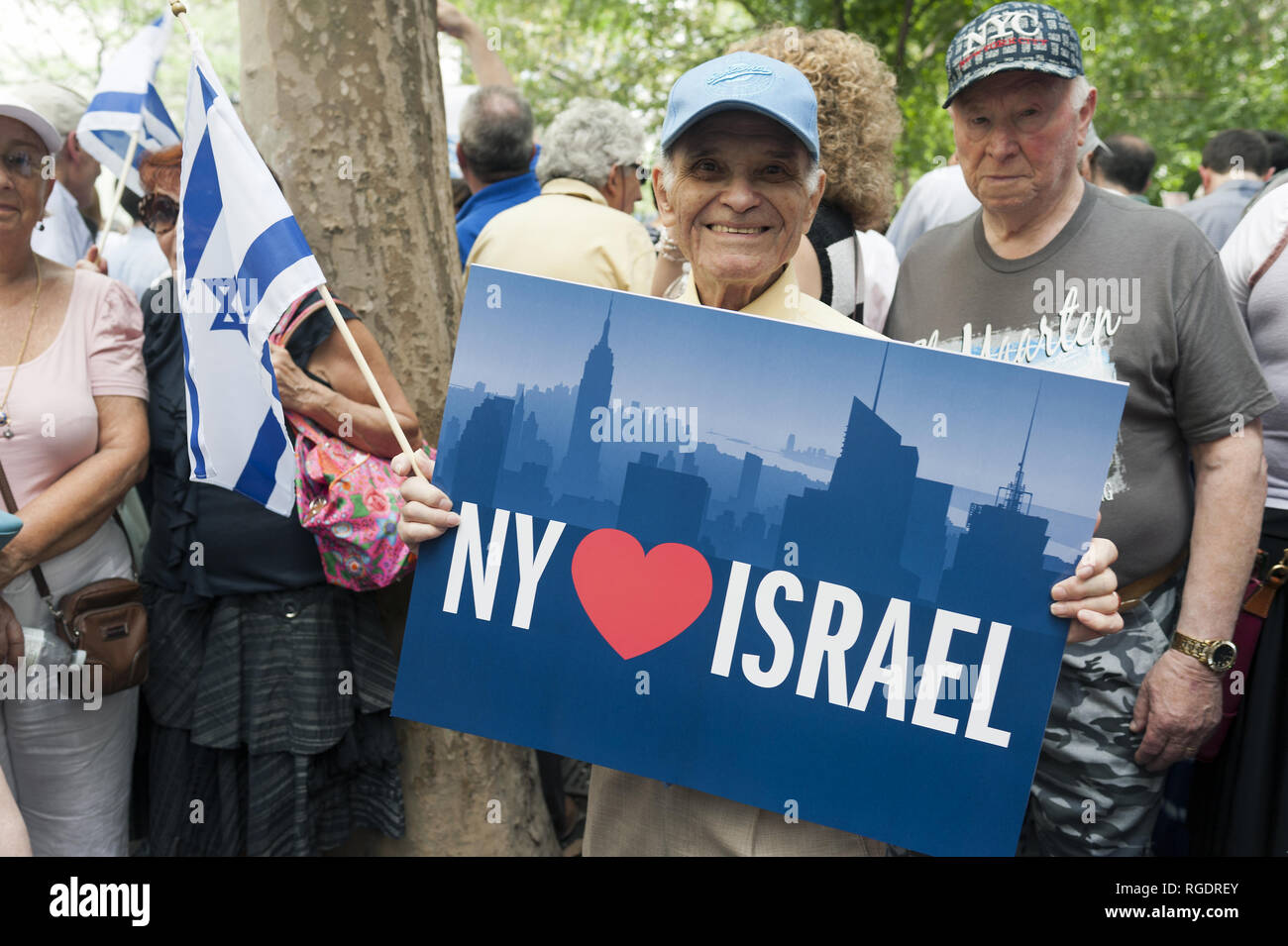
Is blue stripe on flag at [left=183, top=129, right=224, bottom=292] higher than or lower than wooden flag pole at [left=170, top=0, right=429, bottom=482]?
higher

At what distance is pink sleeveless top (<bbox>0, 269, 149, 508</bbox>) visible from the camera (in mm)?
2871

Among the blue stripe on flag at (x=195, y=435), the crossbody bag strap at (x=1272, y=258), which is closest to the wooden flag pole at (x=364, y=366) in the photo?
the blue stripe on flag at (x=195, y=435)

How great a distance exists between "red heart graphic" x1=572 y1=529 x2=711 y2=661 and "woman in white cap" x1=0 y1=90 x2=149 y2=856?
1761 millimetres

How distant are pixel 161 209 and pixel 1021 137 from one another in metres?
2.42

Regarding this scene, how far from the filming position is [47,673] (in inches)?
114

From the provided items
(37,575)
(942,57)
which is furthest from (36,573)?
(942,57)

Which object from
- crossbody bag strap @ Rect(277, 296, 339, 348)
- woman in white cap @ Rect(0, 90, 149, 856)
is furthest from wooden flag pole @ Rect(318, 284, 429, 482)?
woman in white cap @ Rect(0, 90, 149, 856)

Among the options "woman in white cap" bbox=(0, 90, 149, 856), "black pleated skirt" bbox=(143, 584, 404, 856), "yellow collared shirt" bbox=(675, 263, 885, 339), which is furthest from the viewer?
"black pleated skirt" bbox=(143, 584, 404, 856)

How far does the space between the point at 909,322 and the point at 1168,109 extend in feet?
47.7

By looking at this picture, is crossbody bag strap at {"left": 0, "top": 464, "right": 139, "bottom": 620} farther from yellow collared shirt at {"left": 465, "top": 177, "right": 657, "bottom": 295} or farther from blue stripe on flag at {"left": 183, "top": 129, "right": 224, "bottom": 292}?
yellow collared shirt at {"left": 465, "top": 177, "right": 657, "bottom": 295}

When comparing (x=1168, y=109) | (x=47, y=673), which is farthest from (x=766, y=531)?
(x=1168, y=109)

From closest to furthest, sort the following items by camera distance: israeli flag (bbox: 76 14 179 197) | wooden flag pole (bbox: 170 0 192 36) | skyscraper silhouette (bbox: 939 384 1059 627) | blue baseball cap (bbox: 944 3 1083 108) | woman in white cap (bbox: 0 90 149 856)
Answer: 1. skyscraper silhouette (bbox: 939 384 1059 627)
2. wooden flag pole (bbox: 170 0 192 36)
3. blue baseball cap (bbox: 944 3 1083 108)
4. woman in white cap (bbox: 0 90 149 856)
5. israeli flag (bbox: 76 14 179 197)

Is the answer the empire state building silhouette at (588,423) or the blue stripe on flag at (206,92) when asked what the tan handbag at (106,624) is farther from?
the empire state building silhouette at (588,423)
